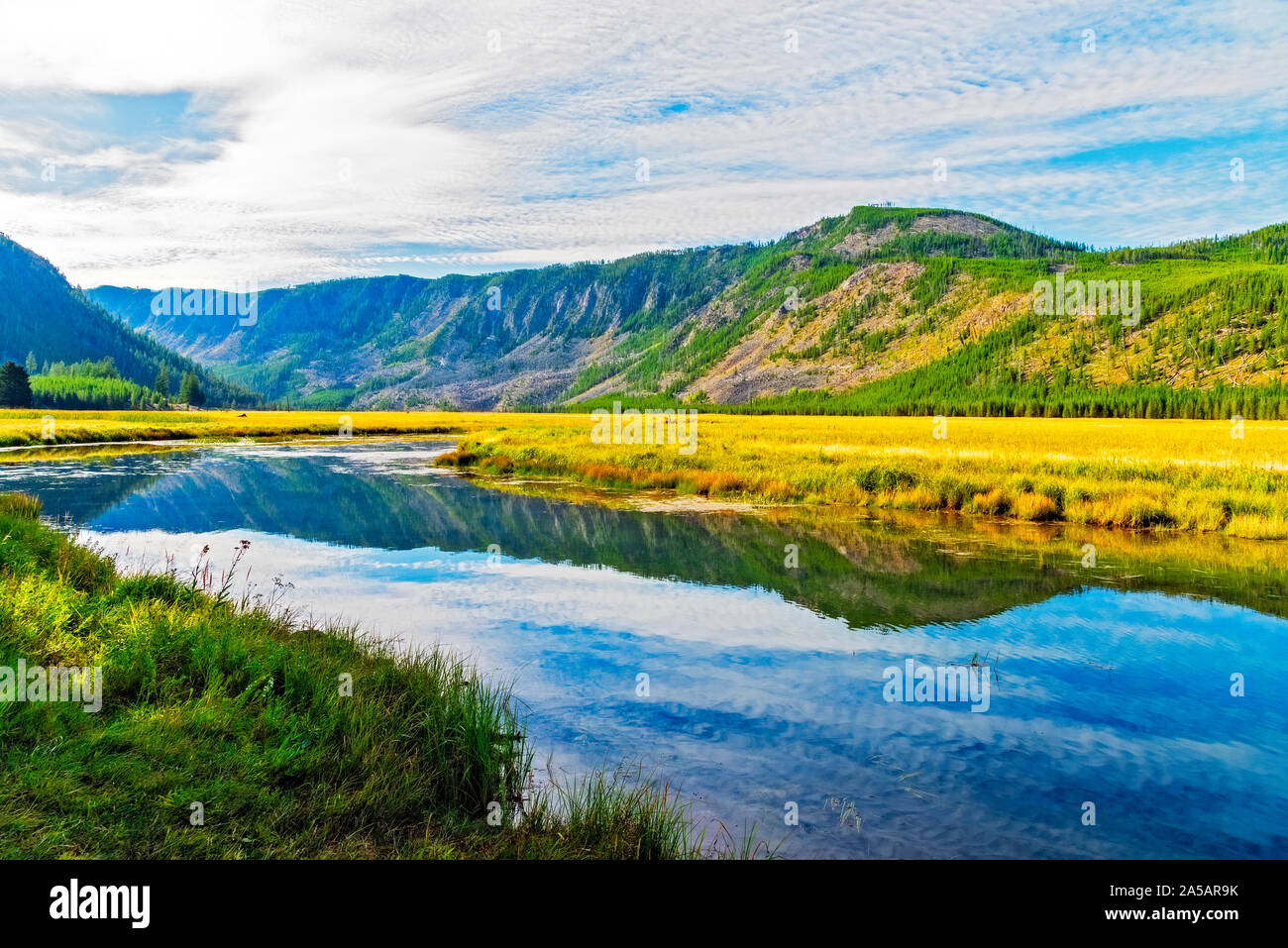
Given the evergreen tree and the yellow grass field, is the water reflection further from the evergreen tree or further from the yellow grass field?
the evergreen tree

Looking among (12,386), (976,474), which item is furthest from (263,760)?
(12,386)

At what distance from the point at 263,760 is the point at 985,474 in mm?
29890

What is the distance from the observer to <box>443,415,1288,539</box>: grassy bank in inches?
987

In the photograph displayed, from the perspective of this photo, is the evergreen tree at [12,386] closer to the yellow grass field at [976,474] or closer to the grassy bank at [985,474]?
the yellow grass field at [976,474]

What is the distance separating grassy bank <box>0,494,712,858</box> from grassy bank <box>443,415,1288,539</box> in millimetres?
23741

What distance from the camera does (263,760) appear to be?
6555 mm

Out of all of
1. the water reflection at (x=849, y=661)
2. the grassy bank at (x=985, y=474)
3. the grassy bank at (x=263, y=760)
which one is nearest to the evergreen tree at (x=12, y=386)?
the grassy bank at (x=985, y=474)

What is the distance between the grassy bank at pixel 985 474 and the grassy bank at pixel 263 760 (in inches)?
935

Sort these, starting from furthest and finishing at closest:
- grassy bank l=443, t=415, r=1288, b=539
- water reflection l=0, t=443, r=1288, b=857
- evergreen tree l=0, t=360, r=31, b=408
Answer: evergreen tree l=0, t=360, r=31, b=408, grassy bank l=443, t=415, r=1288, b=539, water reflection l=0, t=443, r=1288, b=857

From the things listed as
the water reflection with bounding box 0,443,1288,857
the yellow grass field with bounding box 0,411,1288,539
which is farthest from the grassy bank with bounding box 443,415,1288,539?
the water reflection with bounding box 0,443,1288,857

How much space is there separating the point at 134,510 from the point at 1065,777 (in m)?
31.5

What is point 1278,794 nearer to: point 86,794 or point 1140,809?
point 1140,809

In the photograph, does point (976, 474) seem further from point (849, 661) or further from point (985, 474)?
point (849, 661)

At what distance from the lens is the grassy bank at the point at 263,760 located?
5.55 meters
